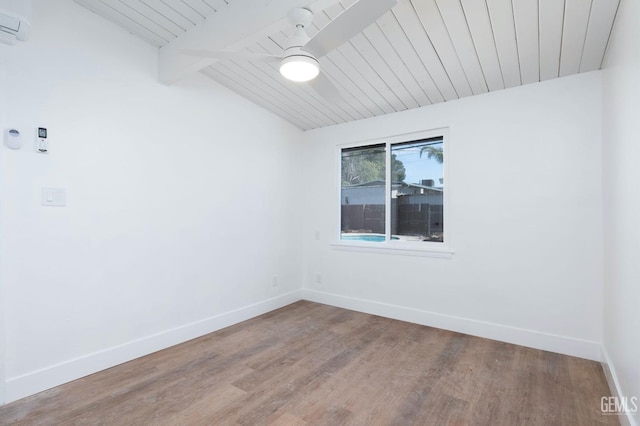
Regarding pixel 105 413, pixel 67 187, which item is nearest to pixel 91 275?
pixel 67 187

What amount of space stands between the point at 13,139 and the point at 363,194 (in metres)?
3.38

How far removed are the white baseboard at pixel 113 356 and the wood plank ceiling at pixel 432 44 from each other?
8.33 feet

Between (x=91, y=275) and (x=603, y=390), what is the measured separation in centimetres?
390

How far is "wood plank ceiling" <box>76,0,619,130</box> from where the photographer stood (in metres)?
2.06

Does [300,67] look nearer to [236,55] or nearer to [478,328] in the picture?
[236,55]

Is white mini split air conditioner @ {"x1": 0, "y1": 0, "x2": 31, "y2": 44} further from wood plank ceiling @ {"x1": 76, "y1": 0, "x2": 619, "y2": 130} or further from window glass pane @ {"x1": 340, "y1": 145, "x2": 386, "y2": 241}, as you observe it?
window glass pane @ {"x1": 340, "y1": 145, "x2": 386, "y2": 241}

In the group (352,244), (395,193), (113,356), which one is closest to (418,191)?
(395,193)

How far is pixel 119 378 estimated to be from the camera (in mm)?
2312

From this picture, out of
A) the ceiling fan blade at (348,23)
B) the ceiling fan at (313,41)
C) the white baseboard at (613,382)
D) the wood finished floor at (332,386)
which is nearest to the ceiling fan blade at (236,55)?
the ceiling fan at (313,41)

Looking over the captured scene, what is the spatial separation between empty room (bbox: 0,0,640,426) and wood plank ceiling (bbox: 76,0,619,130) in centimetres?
2

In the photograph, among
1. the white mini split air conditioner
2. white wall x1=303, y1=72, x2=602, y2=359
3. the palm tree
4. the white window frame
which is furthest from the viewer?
the palm tree

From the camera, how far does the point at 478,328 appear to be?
A: 3.13m

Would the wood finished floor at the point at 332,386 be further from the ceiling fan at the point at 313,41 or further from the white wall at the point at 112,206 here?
the ceiling fan at the point at 313,41

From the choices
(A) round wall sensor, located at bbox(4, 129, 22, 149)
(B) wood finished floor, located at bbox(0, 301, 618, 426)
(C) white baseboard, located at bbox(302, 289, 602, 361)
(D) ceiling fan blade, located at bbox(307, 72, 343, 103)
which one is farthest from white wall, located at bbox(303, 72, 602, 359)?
(A) round wall sensor, located at bbox(4, 129, 22, 149)
